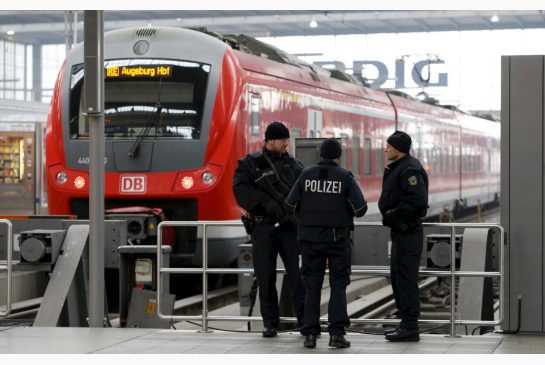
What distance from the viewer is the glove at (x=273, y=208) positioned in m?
9.86

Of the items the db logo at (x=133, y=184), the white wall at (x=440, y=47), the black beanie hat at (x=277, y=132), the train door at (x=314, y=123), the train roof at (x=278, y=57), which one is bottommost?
the db logo at (x=133, y=184)

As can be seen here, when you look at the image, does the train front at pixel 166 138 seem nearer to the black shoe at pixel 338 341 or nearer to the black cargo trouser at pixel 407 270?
the black cargo trouser at pixel 407 270

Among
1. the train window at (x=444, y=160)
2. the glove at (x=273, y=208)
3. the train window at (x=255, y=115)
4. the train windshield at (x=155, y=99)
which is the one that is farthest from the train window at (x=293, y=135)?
the train window at (x=444, y=160)

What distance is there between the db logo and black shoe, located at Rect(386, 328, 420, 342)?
6298 mm

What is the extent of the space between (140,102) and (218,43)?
4.45 ft

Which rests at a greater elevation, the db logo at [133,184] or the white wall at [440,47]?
the white wall at [440,47]

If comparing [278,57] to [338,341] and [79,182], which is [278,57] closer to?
[79,182]

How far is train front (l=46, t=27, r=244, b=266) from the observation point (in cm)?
1535

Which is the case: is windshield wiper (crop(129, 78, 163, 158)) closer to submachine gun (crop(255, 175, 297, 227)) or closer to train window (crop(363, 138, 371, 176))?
submachine gun (crop(255, 175, 297, 227))

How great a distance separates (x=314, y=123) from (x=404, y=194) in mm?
9368

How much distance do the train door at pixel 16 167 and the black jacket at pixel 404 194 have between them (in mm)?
19350

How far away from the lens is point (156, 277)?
11.7 m

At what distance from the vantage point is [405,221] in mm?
9656

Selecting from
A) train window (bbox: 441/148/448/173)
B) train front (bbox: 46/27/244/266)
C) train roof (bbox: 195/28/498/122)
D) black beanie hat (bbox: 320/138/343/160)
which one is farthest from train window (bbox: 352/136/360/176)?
black beanie hat (bbox: 320/138/343/160)
